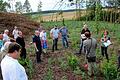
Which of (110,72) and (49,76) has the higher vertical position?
(49,76)

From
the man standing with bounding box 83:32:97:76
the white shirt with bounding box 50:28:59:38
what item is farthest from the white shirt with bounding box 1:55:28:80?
the white shirt with bounding box 50:28:59:38

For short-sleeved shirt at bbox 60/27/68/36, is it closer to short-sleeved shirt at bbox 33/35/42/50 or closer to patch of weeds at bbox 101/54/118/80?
short-sleeved shirt at bbox 33/35/42/50

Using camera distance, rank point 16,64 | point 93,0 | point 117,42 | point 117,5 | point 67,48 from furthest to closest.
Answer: point 117,42, point 67,48, point 117,5, point 93,0, point 16,64

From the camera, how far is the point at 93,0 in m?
7.51

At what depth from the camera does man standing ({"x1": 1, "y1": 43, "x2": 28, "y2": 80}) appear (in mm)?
6359

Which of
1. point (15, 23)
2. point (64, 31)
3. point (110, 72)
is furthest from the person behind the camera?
point (15, 23)

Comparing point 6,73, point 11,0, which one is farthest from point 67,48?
point 11,0

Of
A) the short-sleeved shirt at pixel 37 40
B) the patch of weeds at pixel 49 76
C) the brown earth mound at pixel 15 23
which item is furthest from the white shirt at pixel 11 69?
the brown earth mound at pixel 15 23

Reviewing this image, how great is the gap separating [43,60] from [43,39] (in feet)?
4.62

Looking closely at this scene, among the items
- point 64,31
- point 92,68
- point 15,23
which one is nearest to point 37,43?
point 92,68

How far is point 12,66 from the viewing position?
20.8 feet

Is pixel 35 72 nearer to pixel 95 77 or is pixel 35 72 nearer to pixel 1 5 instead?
pixel 95 77

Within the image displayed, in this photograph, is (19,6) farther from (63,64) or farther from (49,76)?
(49,76)

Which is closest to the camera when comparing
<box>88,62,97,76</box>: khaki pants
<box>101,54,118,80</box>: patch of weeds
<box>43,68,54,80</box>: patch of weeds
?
<box>88,62,97,76</box>: khaki pants
